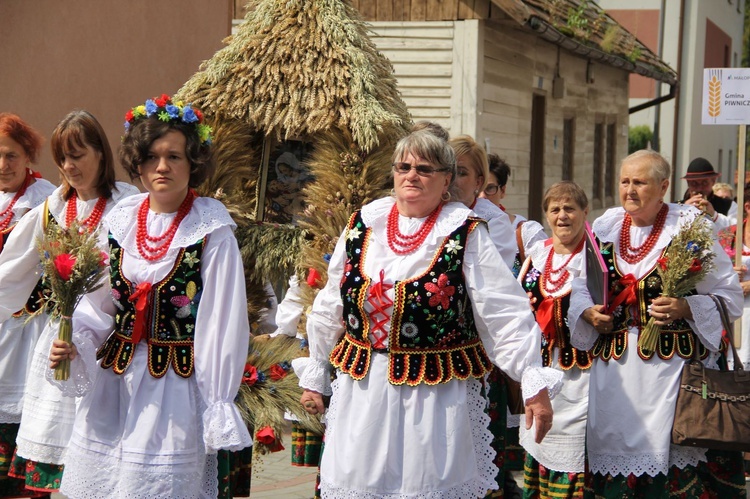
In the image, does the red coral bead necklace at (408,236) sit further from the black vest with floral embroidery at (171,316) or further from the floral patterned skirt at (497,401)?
the floral patterned skirt at (497,401)

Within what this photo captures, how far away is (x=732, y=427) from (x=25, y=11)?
27.9 feet

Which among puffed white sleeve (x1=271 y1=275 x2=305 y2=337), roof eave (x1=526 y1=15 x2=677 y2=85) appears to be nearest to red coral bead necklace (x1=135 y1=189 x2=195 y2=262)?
puffed white sleeve (x1=271 y1=275 x2=305 y2=337)

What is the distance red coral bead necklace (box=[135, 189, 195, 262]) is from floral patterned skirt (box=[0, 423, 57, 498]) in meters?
1.24

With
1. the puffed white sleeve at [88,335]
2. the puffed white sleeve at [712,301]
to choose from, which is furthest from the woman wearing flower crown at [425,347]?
the puffed white sleeve at [712,301]

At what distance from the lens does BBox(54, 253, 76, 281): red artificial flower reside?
4.59m

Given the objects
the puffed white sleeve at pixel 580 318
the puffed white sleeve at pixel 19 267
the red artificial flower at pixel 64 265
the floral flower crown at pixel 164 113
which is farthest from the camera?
the puffed white sleeve at pixel 580 318

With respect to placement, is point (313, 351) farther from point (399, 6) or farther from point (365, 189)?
point (399, 6)

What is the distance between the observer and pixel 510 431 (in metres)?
7.04

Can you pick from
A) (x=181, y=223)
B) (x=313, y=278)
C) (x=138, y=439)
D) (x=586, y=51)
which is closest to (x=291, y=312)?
(x=313, y=278)

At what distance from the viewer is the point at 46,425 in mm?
5230

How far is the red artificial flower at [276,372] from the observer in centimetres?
620

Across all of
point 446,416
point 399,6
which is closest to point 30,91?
point 399,6

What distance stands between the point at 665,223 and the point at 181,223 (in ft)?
8.37

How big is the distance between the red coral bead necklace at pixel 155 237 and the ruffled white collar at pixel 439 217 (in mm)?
688
